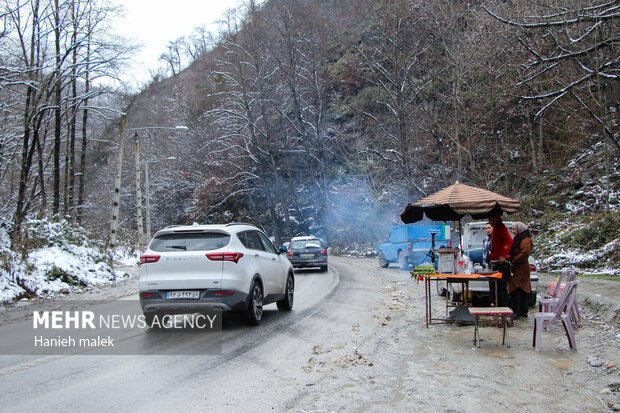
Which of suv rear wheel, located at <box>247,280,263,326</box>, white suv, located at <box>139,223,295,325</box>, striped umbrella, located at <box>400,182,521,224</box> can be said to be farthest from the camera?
striped umbrella, located at <box>400,182,521,224</box>

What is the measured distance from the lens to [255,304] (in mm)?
9648

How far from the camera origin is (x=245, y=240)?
32.8ft

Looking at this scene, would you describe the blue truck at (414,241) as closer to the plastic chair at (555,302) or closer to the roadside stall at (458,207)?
the roadside stall at (458,207)

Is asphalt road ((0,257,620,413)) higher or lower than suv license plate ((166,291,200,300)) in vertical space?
lower

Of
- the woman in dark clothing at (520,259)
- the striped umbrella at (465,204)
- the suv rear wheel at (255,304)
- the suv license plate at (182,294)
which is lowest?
the suv rear wheel at (255,304)

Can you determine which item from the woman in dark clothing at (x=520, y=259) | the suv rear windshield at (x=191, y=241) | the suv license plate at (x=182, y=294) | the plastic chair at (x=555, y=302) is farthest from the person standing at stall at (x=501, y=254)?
the suv license plate at (x=182, y=294)

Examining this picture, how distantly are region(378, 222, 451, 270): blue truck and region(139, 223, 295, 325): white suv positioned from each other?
505 inches

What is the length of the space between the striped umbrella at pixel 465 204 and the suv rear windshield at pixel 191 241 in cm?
399

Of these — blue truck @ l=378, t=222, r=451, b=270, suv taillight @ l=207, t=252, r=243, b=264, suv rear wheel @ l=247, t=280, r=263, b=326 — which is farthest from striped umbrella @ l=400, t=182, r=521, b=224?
blue truck @ l=378, t=222, r=451, b=270

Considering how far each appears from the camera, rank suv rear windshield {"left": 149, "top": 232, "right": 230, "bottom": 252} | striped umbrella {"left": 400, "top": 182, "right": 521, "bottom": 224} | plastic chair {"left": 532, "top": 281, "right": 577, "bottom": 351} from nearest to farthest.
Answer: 1. plastic chair {"left": 532, "top": 281, "right": 577, "bottom": 351}
2. suv rear windshield {"left": 149, "top": 232, "right": 230, "bottom": 252}
3. striped umbrella {"left": 400, "top": 182, "right": 521, "bottom": 224}

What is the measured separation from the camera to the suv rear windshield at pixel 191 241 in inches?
363

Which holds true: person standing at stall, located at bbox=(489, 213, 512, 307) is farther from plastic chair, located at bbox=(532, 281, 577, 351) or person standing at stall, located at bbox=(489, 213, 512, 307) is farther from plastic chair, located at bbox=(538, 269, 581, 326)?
plastic chair, located at bbox=(532, 281, 577, 351)

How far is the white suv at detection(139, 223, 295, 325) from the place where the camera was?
8930mm

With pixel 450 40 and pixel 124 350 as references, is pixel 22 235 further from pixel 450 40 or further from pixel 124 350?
pixel 450 40
